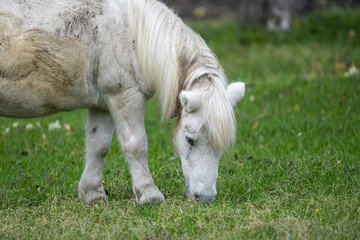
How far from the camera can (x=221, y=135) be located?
3732mm

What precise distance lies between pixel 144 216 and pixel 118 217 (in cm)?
21

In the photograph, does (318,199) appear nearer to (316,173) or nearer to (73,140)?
(316,173)

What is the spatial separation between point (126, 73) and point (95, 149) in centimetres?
87

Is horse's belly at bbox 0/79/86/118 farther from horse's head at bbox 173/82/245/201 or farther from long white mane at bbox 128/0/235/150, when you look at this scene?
horse's head at bbox 173/82/245/201

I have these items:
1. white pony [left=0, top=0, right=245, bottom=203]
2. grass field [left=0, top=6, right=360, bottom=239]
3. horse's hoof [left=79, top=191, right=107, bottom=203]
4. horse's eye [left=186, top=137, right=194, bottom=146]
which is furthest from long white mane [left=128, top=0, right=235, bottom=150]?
horse's hoof [left=79, top=191, right=107, bottom=203]

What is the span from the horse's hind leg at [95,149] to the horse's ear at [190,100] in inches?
40.8

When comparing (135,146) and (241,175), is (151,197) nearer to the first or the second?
(135,146)

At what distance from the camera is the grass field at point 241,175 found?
11.5 feet

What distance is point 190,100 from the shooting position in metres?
3.67

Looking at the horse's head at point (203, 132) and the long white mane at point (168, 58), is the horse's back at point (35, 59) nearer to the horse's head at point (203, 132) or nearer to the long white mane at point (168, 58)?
the long white mane at point (168, 58)

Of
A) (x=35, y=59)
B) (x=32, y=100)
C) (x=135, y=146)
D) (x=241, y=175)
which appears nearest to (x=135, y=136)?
(x=135, y=146)

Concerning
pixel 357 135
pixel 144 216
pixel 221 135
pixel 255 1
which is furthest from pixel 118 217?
pixel 255 1

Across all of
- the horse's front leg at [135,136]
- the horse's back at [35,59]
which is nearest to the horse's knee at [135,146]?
the horse's front leg at [135,136]

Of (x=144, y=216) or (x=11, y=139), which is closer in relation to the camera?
(x=144, y=216)
